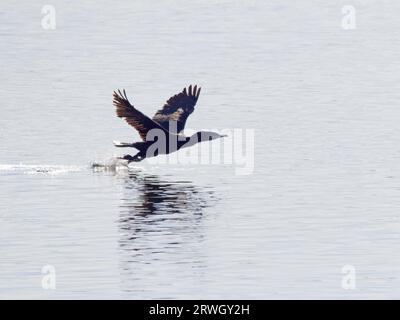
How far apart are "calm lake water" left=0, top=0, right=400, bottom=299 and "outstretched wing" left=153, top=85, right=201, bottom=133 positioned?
876mm

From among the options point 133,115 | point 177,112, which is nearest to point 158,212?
point 133,115

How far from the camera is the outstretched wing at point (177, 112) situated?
31.7 metres

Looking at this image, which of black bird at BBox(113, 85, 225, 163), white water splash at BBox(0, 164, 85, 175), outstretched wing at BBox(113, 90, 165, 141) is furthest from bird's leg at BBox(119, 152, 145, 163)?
white water splash at BBox(0, 164, 85, 175)

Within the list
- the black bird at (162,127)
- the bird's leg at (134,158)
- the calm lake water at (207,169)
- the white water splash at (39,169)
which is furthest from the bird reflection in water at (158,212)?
the white water splash at (39,169)

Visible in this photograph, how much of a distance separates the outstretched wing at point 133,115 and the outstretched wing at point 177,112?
1.19m

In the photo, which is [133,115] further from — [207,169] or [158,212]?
[158,212]

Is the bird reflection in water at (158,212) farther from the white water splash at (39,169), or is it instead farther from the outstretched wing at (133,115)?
the white water splash at (39,169)

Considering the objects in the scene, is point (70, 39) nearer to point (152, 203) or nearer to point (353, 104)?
point (353, 104)

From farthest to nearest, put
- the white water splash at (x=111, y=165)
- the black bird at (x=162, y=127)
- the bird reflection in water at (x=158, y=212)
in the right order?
the white water splash at (x=111, y=165), the black bird at (x=162, y=127), the bird reflection in water at (x=158, y=212)

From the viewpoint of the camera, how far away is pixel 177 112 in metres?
31.8

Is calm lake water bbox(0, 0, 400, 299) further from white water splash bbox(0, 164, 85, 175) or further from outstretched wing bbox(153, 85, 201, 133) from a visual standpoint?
outstretched wing bbox(153, 85, 201, 133)

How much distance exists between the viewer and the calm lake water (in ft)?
73.5
